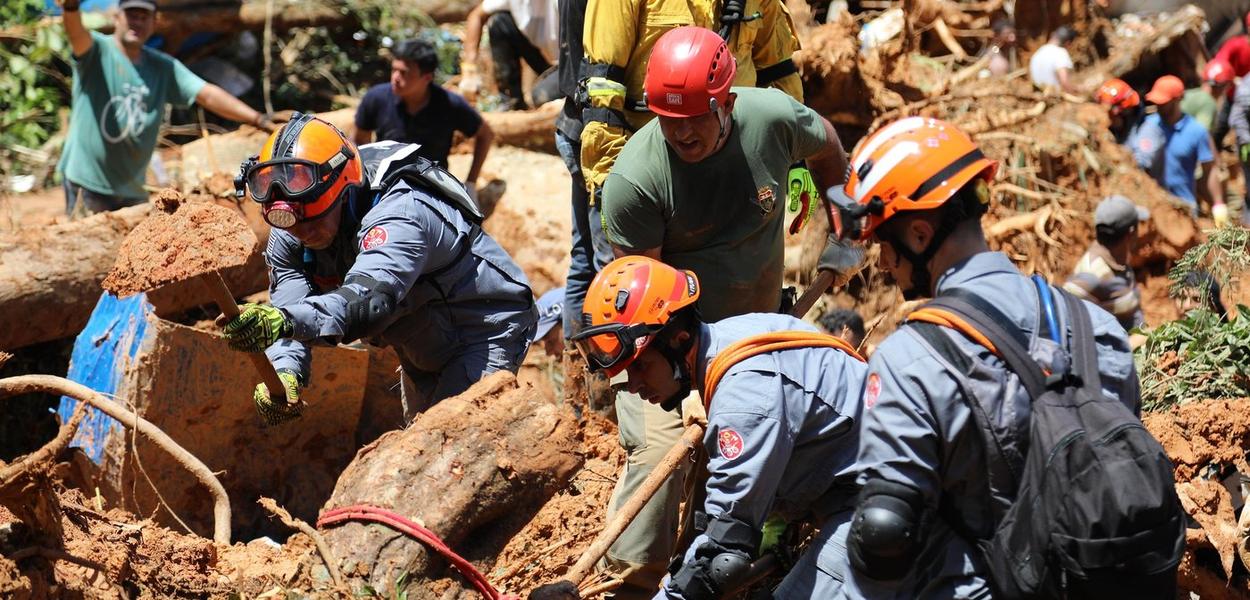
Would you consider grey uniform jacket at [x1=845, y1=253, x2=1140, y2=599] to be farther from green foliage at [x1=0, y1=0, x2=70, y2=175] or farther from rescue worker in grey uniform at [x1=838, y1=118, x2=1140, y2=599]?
green foliage at [x1=0, y1=0, x2=70, y2=175]

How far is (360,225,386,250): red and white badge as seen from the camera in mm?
4496

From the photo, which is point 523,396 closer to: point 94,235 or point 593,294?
point 593,294

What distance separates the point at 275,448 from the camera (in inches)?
263

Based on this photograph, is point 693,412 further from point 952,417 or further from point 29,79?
point 29,79

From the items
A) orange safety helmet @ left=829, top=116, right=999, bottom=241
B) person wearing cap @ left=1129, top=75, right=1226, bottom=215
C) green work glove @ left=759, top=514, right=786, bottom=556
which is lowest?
person wearing cap @ left=1129, top=75, right=1226, bottom=215

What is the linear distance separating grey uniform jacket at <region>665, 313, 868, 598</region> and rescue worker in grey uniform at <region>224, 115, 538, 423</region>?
4.84 feet

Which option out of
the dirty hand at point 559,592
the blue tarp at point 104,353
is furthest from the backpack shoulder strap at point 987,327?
the blue tarp at point 104,353

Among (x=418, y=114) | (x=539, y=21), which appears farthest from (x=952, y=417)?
(x=539, y=21)

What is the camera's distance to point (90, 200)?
812 centimetres

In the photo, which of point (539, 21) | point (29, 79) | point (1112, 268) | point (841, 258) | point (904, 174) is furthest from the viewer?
point (29, 79)

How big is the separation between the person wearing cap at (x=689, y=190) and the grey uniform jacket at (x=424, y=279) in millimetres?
517

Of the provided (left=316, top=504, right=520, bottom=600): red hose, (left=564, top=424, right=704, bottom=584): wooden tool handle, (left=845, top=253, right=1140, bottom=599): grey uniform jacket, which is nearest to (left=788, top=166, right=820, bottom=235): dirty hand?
(left=564, top=424, right=704, bottom=584): wooden tool handle

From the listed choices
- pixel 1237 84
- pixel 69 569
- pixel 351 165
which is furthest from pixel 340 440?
pixel 1237 84

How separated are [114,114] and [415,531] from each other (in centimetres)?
493
